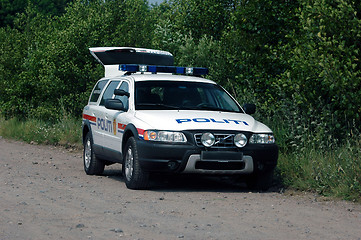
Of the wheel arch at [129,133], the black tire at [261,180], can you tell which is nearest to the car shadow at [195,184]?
the black tire at [261,180]

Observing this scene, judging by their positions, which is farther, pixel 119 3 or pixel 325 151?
pixel 119 3

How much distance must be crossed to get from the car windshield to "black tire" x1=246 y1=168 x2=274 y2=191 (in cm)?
127

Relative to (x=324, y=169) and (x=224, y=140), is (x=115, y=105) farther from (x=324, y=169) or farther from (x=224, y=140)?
(x=324, y=169)

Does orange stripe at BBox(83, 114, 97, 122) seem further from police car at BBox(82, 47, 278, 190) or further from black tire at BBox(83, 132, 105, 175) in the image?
black tire at BBox(83, 132, 105, 175)

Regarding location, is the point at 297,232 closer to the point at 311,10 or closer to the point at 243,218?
the point at 243,218

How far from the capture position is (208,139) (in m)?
11.0

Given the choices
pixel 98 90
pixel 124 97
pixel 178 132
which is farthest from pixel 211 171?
pixel 98 90

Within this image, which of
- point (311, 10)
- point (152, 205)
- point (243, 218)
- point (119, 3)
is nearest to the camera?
point (243, 218)

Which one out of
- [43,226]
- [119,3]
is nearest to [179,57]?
[119,3]

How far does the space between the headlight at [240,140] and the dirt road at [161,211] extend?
750 mm

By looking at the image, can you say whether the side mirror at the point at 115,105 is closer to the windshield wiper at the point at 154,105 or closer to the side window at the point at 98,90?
the windshield wiper at the point at 154,105

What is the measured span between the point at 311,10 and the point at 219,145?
2878 millimetres

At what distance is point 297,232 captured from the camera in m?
7.86

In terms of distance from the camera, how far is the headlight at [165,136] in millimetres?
10914
